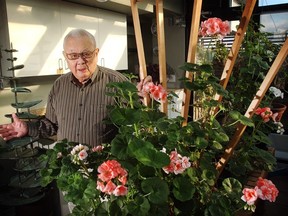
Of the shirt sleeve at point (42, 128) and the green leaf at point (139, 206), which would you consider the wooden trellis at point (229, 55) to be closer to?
the green leaf at point (139, 206)

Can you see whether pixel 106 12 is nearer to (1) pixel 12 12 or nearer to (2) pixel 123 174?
(1) pixel 12 12

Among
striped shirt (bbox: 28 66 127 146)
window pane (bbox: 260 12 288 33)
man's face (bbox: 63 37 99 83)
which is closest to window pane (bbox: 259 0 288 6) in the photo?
window pane (bbox: 260 12 288 33)

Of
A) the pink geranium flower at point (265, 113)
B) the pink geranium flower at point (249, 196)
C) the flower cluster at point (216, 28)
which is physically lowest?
the pink geranium flower at point (249, 196)

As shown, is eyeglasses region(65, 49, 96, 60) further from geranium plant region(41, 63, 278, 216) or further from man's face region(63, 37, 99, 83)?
geranium plant region(41, 63, 278, 216)

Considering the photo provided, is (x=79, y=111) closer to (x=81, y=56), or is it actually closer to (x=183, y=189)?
(x=81, y=56)

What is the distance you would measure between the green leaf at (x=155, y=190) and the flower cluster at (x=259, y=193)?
226 mm

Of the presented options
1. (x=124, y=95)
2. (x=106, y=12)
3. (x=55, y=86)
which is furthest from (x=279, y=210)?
(x=106, y=12)

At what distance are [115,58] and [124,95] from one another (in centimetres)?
326

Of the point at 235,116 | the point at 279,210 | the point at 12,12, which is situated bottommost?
the point at 279,210

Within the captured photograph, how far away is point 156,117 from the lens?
2.73 ft

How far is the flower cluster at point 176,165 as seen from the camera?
68cm

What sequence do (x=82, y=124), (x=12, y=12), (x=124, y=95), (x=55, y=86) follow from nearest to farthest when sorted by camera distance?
1. (x=124, y=95)
2. (x=82, y=124)
3. (x=55, y=86)
4. (x=12, y=12)

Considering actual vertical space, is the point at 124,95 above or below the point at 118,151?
above

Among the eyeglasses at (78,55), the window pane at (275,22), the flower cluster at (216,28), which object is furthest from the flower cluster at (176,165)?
the window pane at (275,22)
